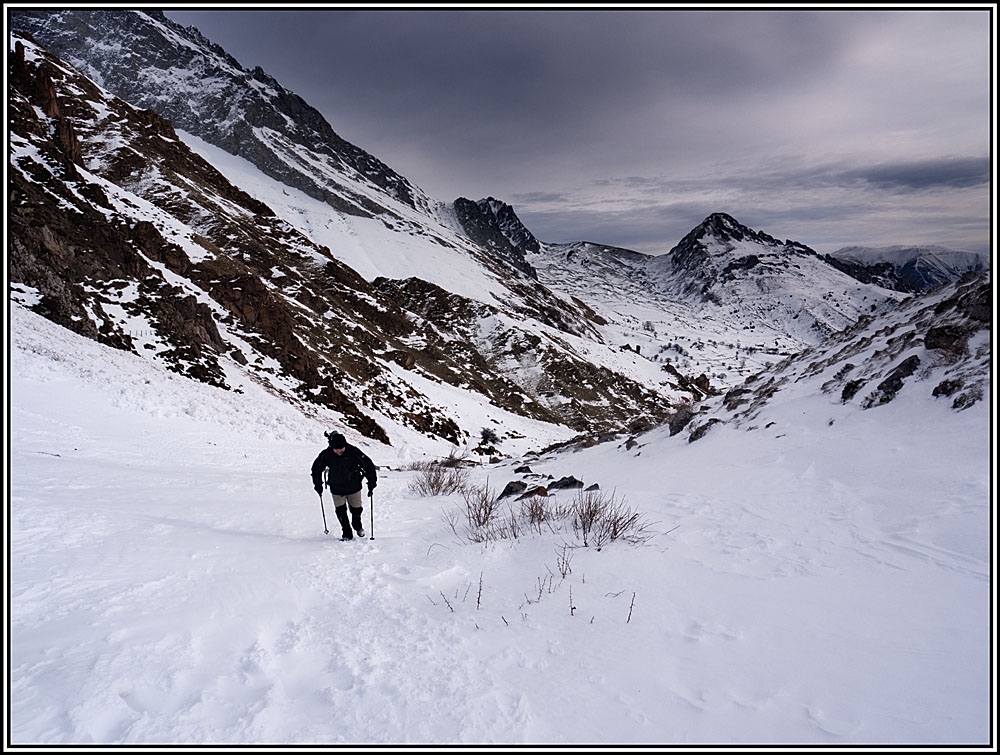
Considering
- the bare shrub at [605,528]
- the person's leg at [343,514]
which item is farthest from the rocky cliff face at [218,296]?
the person's leg at [343,514]

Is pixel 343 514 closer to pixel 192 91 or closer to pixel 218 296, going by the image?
pixel 218 296

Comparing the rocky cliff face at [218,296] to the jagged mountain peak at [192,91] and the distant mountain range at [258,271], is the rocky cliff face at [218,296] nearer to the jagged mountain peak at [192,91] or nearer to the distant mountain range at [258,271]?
the distant mountain range at [258,271]

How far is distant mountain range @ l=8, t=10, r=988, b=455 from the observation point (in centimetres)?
2078

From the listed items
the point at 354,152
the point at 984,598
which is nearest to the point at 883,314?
the point at 984,598

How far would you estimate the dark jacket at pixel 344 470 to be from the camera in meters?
6.23

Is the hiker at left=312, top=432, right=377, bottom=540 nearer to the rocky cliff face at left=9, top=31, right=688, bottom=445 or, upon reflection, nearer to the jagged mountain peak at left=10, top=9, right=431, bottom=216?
the rocky cliff face at left=9, top=31, right=688, bottom=445

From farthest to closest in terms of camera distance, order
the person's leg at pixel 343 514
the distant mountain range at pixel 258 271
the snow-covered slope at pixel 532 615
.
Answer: the distant mountain range at pixel 258 271 < the person's leg at pixel 343 514 < the snow-covered slope at pixel 532 615

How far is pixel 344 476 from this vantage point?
6238 millimetres

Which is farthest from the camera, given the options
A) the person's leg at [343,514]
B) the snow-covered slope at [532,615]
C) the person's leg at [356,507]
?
the person's leg at [356,507]

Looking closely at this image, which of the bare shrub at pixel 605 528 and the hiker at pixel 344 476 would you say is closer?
the bare shrub at pixel 605 528

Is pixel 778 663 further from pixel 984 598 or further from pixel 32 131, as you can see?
pixel 32 131

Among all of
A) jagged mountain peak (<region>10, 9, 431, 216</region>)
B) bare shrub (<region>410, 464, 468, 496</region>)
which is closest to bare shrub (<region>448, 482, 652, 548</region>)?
bare shrub (<region>410, 464, 468, 496</region>)

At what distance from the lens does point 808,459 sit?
25.2 ft
